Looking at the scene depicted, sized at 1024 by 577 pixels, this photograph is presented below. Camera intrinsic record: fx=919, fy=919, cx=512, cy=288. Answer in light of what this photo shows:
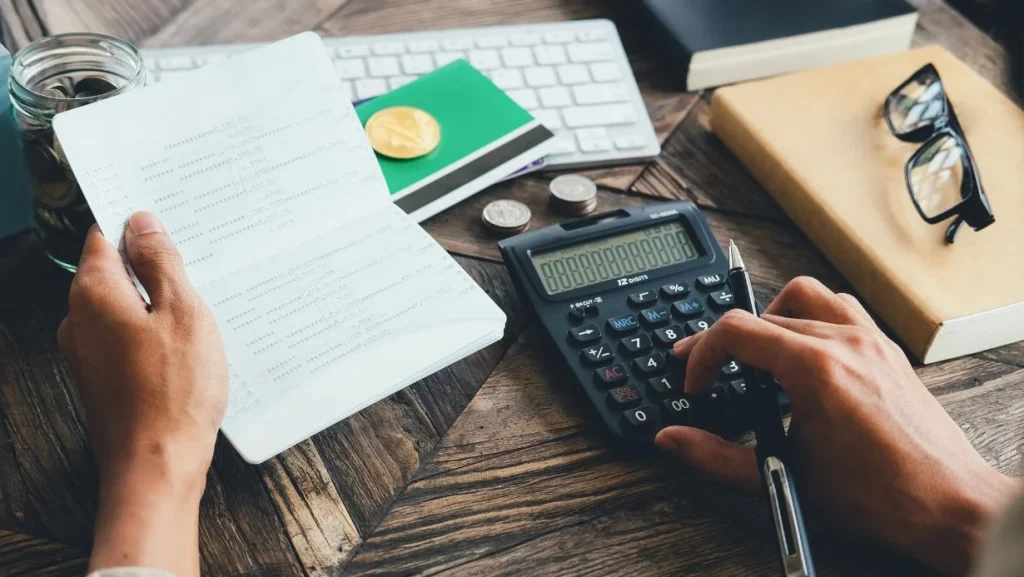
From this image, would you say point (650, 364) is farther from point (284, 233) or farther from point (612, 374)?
point (284, 233)

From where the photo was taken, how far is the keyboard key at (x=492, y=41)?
0.99m

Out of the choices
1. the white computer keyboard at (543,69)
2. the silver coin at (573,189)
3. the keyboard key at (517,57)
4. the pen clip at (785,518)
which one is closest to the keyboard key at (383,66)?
the white computer keyboard at (543,69)

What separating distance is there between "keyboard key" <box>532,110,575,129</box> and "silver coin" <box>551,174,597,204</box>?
0.23 feet

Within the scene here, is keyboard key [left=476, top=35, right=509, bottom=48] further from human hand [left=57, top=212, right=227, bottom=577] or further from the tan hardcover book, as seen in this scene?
human hand [left=57, top=212, right=227, bottom=577]

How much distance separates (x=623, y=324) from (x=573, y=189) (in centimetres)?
19

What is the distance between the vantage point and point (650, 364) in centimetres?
68

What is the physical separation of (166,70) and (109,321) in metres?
0.40

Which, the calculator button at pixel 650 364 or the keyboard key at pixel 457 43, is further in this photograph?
the keyboard key at pixel 457 43

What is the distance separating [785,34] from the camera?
0.98m

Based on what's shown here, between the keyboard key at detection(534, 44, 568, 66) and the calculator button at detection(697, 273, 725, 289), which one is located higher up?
the keyboard key at detection(534, 44, 568, 66)

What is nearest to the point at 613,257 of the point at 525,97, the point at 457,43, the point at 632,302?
the point at 632,302

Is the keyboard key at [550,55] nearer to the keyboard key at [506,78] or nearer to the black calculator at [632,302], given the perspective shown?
the keyboard key at [506,78]

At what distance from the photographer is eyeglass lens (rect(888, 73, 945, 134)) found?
0.89 metres

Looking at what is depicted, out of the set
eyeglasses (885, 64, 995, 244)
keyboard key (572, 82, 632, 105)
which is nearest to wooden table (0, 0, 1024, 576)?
eyeglasses (885, 64, 995, 244)
